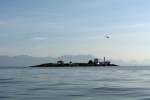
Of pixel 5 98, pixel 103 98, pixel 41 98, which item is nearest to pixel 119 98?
pixel 103 98

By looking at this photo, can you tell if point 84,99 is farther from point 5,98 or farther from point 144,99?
point 5,98

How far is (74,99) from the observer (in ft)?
94.3

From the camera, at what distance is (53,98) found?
29422 mm

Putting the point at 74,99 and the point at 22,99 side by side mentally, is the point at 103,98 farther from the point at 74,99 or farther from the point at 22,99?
the point at 22,99

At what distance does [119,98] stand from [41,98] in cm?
778

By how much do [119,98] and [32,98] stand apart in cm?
867

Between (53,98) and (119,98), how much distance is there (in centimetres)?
660

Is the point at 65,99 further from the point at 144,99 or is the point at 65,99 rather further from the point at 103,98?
the point at 144,99

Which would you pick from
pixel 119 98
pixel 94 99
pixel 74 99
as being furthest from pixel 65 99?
pixel 119 98

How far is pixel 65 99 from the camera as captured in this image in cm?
2880

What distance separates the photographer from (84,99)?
28719mm

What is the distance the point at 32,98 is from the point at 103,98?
7.09 meters

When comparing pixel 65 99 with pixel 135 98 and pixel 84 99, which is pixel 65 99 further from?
pixel 135 98

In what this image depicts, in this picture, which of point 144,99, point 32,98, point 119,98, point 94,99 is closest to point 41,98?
point 32,98
